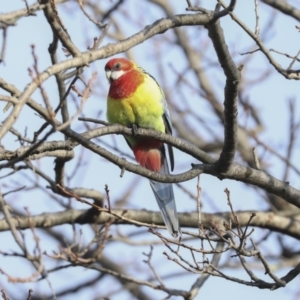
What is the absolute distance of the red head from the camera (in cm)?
570

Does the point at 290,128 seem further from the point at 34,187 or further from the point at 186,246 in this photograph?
the point at 186,246

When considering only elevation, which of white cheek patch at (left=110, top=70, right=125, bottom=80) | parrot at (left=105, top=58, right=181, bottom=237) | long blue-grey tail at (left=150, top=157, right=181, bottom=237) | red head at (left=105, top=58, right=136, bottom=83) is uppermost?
red head at (left=105, top=58, right=136, bottom=83)

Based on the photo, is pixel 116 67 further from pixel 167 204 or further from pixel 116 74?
pixel 167 204

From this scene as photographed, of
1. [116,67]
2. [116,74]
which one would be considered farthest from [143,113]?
[116,67]

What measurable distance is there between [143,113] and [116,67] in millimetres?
784

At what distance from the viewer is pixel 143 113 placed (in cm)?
516

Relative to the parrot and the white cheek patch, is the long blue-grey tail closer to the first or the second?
the parrot

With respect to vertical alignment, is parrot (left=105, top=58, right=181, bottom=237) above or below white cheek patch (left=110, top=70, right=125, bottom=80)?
below

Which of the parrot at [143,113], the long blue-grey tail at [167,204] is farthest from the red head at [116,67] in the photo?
the long blue-grey tail at [167,204]

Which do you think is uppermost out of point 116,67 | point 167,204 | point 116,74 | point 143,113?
point 116,67

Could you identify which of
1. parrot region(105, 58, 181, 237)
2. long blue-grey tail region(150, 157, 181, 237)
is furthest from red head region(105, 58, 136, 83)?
long blue-grey tail region(150, 157, 181, 237)

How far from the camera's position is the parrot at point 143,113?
5156 mm

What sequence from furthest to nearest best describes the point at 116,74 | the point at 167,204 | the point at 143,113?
the point at 116,74 → the point at 167,204 → the point at 143,113

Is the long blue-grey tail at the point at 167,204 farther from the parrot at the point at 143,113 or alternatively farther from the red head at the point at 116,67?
the red head at the point at 116,67
